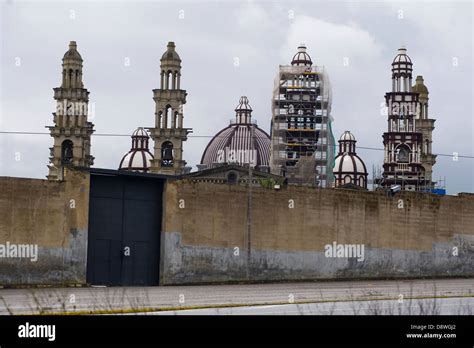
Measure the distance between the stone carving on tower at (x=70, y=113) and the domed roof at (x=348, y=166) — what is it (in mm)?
36507

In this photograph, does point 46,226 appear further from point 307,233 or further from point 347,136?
point 347,136

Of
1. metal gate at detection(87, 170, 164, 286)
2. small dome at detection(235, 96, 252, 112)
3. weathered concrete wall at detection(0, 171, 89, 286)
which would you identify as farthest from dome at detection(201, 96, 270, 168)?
weathered concrete wall at detection(0, 171, 89, 286)

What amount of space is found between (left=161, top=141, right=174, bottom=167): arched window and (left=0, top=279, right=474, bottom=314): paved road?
6768cm

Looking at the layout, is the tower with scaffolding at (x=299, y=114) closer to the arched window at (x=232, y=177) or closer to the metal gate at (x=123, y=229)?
the arched window at (x=232, y=177)

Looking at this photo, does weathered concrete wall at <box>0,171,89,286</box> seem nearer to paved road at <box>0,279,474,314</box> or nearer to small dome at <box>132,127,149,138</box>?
paved road at <box>0,279,474,314</box>

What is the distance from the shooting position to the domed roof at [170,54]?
107375 mm

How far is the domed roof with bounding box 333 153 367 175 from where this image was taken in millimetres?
130750

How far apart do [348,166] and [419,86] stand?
15.5 meters

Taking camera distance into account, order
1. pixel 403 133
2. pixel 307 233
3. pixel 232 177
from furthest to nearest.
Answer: pixel 403 133, pixel 232 177, pixel 307 233

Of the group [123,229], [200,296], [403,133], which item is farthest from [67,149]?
[200,296]

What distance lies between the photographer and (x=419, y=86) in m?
137

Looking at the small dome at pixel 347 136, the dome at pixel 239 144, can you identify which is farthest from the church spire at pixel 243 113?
the small dome at pixel 347 136

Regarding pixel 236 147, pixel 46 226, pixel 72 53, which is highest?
pixel 72 53
